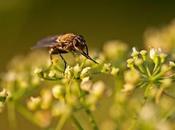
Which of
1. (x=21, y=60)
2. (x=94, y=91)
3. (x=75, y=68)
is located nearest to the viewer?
(x=75, y=68)

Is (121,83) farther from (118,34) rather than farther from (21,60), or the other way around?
(118,34)

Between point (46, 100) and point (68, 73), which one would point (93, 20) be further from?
point (68, 73)

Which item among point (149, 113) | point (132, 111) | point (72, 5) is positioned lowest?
point (149, 113)

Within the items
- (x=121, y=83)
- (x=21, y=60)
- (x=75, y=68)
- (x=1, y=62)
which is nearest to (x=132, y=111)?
(x=121, y=83)

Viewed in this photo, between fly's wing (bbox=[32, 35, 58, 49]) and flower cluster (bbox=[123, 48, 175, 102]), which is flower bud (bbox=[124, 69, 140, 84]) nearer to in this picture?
flower cluster (bbox=[123, 48, 175, 102])

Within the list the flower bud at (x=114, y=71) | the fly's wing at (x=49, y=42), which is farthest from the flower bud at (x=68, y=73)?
the fly's wing at (x=49, y=42)

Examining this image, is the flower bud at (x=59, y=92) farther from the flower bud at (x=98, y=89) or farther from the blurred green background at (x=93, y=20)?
the blurred green background at (x=93, y=20)

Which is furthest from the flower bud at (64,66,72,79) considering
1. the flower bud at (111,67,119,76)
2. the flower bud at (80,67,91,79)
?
the flower bud at (111,67,119,76)
